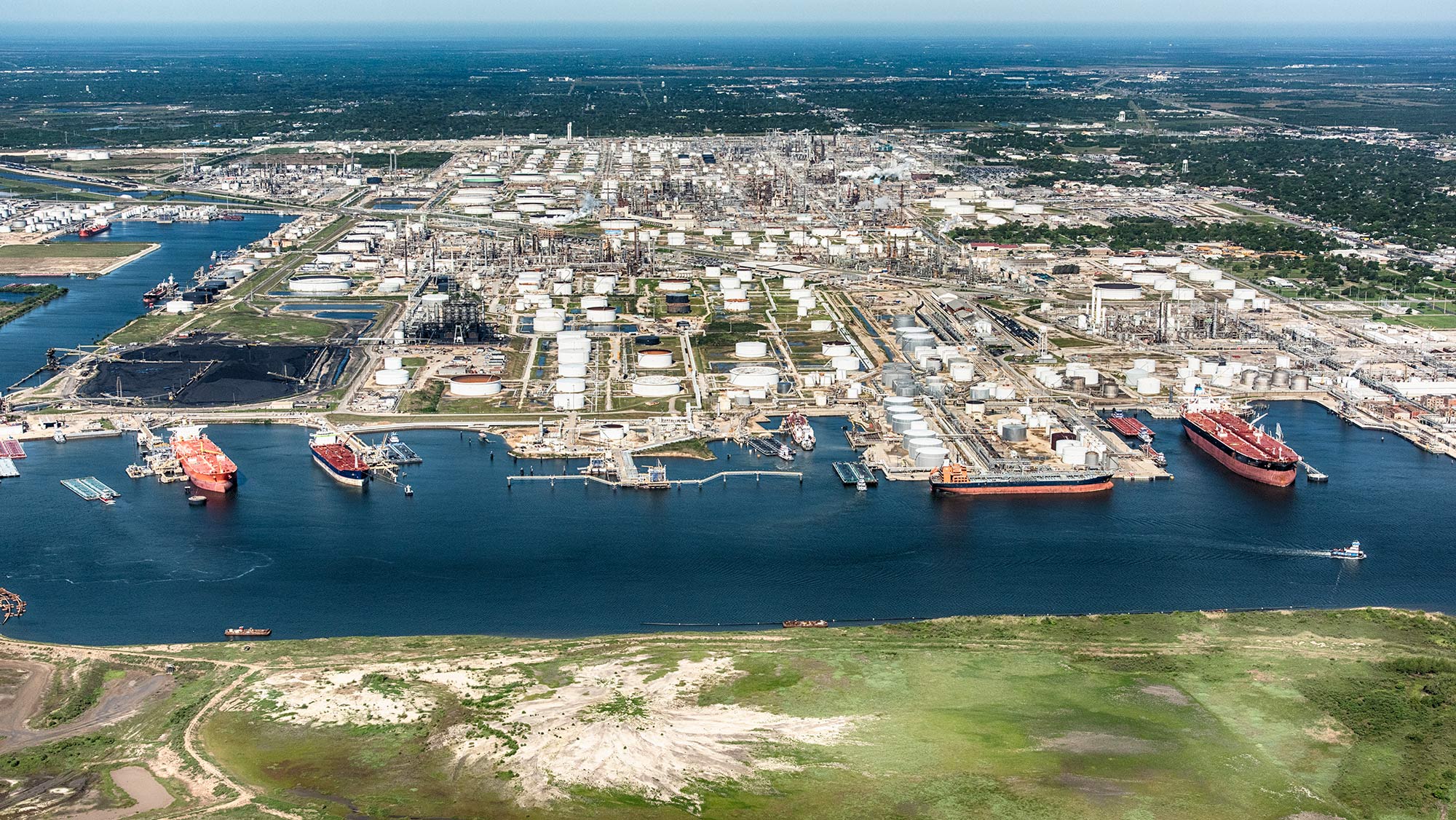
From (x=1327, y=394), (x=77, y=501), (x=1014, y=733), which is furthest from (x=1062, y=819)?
(x=1327, y=394)

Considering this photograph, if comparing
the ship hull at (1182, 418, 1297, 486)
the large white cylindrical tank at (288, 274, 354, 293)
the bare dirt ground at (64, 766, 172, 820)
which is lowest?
the ship hull at (1182, 418, 1297, 486)

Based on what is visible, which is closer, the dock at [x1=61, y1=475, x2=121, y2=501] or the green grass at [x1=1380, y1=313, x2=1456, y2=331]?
the dock at [x1=61, y1=475, x2=121, y2=501]

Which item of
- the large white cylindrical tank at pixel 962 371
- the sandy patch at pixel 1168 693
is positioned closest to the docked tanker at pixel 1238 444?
the large white cylindrical tank at pixel 962 371

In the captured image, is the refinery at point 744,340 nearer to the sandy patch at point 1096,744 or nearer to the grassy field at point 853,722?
the grassy field at point 853,722

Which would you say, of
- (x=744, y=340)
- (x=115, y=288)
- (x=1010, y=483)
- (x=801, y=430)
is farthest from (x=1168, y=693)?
(x=115, y=288)

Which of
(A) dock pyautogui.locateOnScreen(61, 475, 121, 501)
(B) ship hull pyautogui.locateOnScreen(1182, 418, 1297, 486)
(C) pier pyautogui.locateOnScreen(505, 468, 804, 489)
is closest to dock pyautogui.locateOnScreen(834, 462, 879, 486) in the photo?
(C) pier pyautogui.locateOnScreen(505, 468, 804, 489)

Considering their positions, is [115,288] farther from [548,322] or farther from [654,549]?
[654,549]

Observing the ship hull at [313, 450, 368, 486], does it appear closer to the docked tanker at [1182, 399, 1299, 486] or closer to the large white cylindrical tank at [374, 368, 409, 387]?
the large white cylindrical tank at [374, 368, 409, 387]
